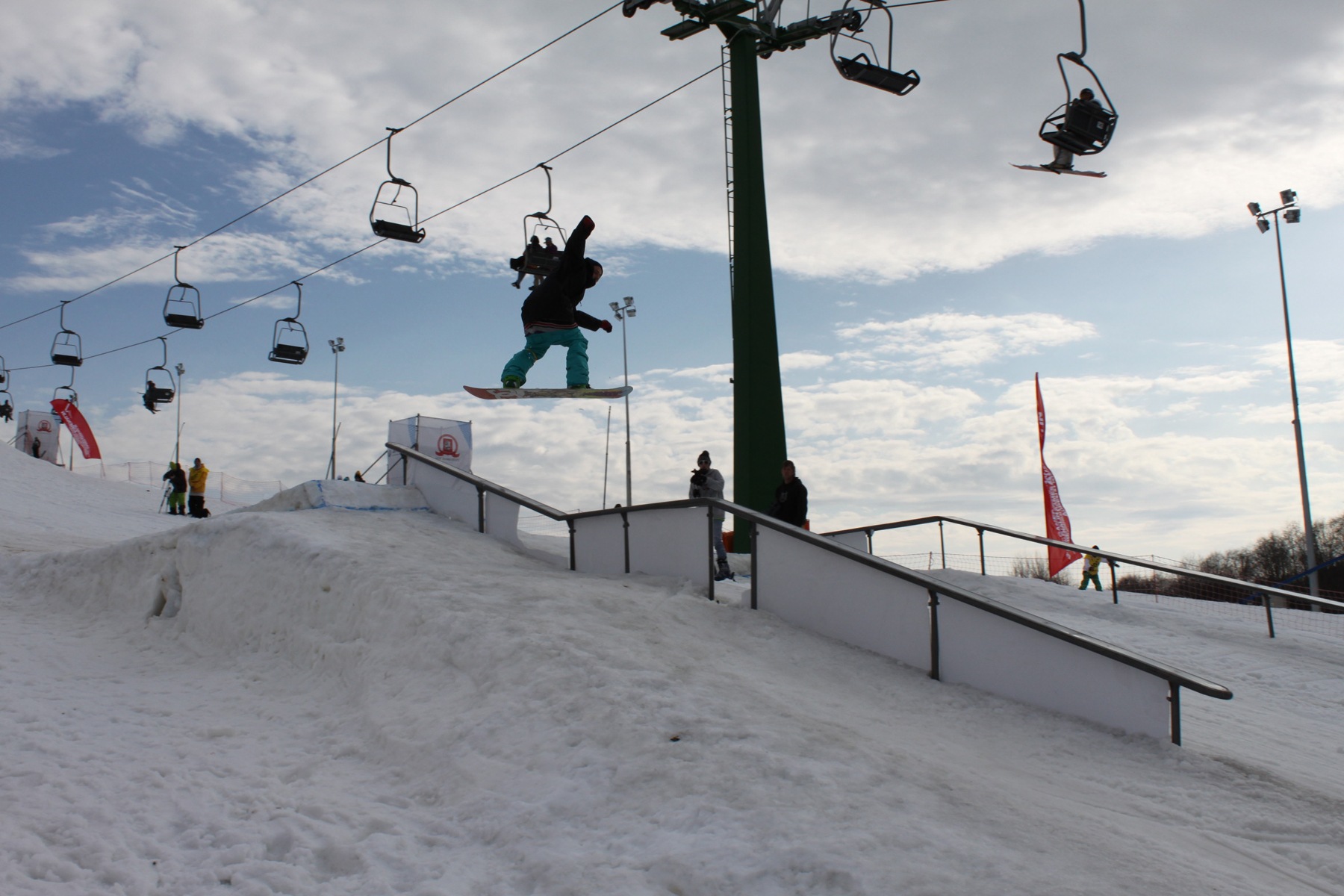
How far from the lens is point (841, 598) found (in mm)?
8375

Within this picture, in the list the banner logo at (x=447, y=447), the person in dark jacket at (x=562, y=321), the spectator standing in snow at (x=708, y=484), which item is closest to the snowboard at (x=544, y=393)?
the person in dark jacket at (x=562, y=321)

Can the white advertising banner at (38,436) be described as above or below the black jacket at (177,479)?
above

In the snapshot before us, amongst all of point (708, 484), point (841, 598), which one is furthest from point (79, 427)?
point (841, 598)

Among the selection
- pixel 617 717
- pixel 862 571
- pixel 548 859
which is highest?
pixel 862 571

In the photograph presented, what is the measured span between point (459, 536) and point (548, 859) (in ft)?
26.3

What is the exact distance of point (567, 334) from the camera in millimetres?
13523

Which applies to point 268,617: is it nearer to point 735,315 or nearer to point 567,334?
point 567,334

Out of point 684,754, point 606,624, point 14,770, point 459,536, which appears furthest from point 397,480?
point 684,754

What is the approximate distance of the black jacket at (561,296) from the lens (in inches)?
517

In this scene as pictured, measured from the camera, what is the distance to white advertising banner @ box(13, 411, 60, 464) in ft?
123

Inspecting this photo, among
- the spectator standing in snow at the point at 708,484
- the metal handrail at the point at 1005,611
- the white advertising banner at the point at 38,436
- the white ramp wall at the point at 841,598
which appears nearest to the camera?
the metal handrail at the point at 1005,611

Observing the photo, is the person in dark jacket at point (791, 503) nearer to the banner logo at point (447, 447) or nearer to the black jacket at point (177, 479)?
the banner logo at point (447, 447)

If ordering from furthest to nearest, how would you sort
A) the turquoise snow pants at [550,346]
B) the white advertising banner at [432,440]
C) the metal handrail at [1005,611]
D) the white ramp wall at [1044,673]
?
the white advertising banner at [432,440], the turquoise snow pants at [550,346], the white ramp wall at [1044,673], the metal handrail at [1005,611]

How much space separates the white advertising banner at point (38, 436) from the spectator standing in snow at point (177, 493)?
15.6m
